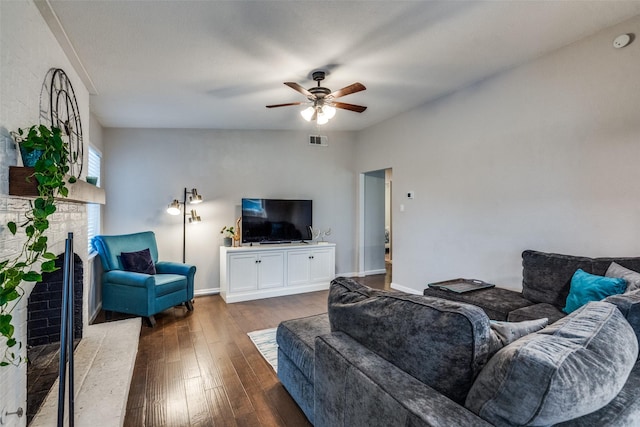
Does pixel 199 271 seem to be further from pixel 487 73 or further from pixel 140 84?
pixel 487 73

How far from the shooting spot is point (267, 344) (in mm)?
3102

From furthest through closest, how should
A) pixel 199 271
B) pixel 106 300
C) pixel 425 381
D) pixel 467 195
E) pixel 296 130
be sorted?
pixel 296 130 < pixel 199 271 < pixel 467 195 < pixel 106 300 < pixel 425 381

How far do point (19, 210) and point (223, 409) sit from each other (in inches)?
67.1

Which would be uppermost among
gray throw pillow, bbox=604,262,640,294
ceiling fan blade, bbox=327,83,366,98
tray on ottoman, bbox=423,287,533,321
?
ceiling fan blade, bbox=327,83,366,98

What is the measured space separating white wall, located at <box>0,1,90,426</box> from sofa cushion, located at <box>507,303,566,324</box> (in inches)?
124

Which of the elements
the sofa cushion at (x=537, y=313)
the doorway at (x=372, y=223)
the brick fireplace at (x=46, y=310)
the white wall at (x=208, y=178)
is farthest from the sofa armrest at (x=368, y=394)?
the doorway at (x=372, y=223)

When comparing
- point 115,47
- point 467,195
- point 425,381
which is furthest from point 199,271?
point 425,381

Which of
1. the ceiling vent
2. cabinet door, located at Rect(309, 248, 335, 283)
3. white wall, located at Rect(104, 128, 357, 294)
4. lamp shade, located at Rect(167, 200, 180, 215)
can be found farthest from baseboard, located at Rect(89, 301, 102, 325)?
the ceiling vent

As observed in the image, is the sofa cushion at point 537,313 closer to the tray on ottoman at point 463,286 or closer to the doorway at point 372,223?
the tray on ottoman at point 463,286

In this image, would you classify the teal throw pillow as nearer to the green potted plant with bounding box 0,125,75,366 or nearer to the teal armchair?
the green potted plant with bounding box 0,125,75,366

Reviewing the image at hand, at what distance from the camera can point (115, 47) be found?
2447 mm

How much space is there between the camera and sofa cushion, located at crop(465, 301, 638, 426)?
854 mm

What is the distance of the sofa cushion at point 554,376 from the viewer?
0.85 m

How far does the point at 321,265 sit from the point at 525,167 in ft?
10.3
